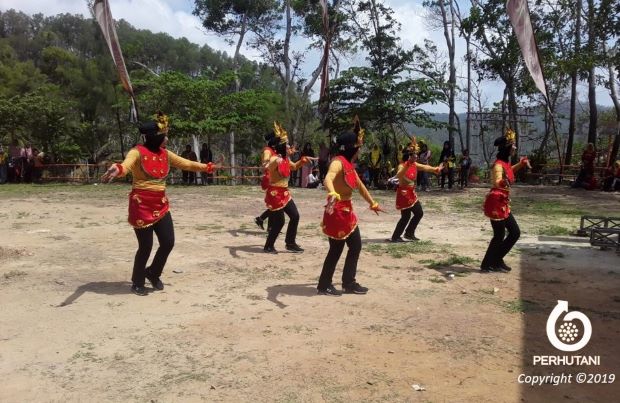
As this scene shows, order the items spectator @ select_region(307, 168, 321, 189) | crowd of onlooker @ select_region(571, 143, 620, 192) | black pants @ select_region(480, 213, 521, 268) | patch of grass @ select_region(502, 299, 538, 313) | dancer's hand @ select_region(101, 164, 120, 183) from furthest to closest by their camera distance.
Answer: spectator @ select_region(307, 168, 321, 189) → crowd of onlooker @ select_region(571, 143, 620, 192) → black pants @ select_region(480, 213, 521, 268) → patch of grass @ select_region(502, 299, 538, 313) → dancer's hand @ select_region(101, 164, 120, 183)

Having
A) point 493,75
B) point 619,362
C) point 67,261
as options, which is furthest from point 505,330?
point 493,75

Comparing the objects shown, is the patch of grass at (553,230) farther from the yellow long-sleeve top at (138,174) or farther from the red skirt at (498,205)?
the yellow long-sleeve top at (138,174)

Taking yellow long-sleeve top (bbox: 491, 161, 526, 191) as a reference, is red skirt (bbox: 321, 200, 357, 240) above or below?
below

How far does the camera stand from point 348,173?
6418 mm

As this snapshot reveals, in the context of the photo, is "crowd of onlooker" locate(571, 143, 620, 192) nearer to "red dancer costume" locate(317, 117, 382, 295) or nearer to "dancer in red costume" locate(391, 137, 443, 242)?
"dancer in red costume" locate(391, 137, 443, 242)

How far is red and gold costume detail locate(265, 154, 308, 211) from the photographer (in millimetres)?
8906

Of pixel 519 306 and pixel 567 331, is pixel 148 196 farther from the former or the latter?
pixel 567 331

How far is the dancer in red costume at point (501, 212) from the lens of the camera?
777 centimetres

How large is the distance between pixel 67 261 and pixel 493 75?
22.2 metres

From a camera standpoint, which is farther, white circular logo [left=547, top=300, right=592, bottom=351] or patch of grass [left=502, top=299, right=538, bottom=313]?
patch of grass [left=502, top=299, right=538, bottom=313]

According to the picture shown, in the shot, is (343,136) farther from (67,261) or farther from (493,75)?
(493,75)

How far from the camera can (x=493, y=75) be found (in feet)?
83.4

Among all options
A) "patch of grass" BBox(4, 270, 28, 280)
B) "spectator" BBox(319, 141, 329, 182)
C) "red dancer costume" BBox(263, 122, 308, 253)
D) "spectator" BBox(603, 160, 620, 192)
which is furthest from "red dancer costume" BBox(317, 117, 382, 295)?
"spectator" BBox(603, 160, 620, 192)

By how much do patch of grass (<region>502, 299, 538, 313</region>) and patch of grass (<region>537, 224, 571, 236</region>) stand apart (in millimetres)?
5053
